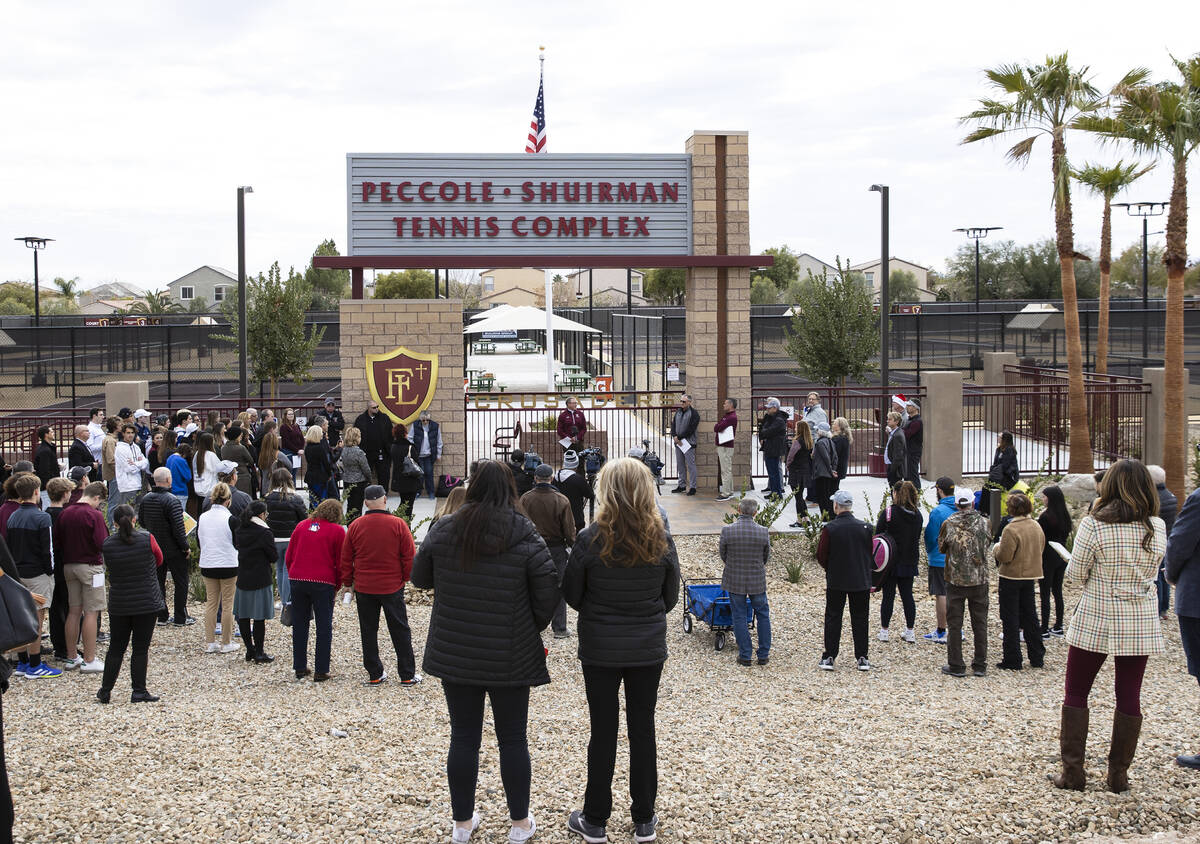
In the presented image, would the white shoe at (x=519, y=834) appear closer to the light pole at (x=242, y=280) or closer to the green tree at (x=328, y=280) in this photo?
the light pole at (x=242, y=280)

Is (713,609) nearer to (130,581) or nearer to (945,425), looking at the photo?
(130,581)

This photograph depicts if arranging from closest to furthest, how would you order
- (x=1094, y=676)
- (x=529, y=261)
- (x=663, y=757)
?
(x=1094, y=676) → (x=663, y=757) → (x=529, y=261)

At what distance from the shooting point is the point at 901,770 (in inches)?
250

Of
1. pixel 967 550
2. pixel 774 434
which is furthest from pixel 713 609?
pixel 774 434

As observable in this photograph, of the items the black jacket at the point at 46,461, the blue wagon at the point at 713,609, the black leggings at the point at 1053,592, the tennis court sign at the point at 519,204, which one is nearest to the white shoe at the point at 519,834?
the blue wagon at the point at 713,609

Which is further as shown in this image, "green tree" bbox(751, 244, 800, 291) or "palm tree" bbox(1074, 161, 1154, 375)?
"green tree" bbox(751, 244, 800, 291)

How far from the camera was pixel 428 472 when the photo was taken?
54.0ft

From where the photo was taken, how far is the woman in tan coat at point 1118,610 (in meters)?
5.88

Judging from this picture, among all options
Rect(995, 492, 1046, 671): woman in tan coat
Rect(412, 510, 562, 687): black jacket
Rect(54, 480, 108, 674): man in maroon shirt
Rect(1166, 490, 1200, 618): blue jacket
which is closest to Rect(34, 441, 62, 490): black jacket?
Rect(54, 480, 108, 674): man in maroon shirt

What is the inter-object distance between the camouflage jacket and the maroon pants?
261 centimetres

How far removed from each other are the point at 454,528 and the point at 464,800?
4.21ft

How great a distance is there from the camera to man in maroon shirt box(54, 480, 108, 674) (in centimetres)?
831

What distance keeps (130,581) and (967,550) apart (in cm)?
618

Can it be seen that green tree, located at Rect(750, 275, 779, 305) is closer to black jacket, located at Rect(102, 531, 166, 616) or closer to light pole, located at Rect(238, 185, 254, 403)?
light pole, located at Rect(238, 185, 254, 403)
